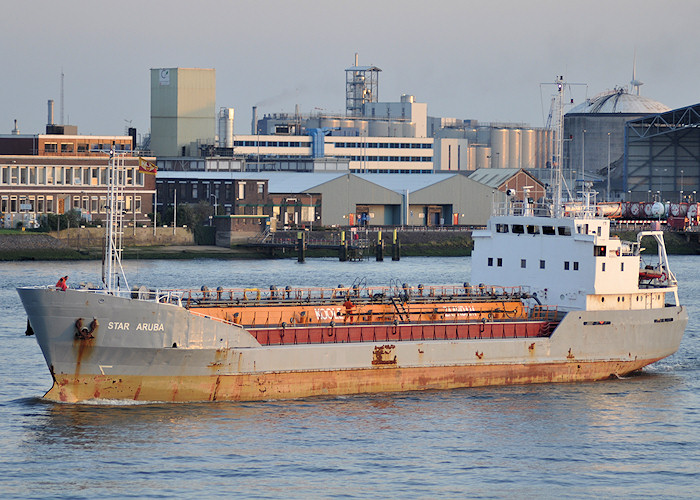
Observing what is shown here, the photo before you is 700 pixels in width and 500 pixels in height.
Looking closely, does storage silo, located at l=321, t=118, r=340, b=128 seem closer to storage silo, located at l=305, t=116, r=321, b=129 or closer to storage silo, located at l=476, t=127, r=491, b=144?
storage silo, located at l=305, t=116, r=321, b=129

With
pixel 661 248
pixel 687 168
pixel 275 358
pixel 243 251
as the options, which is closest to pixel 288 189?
pixel 243 251

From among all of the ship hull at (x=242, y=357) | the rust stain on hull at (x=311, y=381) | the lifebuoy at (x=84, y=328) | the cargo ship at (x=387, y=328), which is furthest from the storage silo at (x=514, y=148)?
the lifebuoy at (x=84, y=328)

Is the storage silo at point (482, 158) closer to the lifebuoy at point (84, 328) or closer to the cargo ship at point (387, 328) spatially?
the cargo ship at point (387, 328)

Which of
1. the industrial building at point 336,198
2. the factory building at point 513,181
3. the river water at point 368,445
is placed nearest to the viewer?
the river water at point 368,445

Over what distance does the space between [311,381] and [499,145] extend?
6338 inches

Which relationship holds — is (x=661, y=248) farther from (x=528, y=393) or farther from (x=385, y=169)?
(x=385, y=169)

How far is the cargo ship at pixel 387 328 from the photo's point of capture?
32688 millimetres

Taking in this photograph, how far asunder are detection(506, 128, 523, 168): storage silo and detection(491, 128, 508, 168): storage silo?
3.88ft

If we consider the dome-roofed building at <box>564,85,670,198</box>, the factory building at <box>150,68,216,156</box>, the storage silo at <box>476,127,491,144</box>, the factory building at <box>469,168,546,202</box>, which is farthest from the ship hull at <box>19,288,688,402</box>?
the storage silo at <box>476,127,491,144</box>

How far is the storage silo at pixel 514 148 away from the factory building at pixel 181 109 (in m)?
78.5

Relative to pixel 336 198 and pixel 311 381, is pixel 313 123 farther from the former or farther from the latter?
pixel 311 381

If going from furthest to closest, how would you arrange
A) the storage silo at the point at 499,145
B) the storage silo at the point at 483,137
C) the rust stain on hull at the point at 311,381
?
the storage silo at the point at 483,137 < the storage silo at the point at 499,145 < the rust stain on hull at the point at 311,381

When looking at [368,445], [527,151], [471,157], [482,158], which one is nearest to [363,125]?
[471,157]

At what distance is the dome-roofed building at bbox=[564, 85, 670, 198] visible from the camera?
495ft
